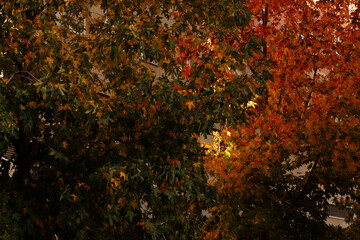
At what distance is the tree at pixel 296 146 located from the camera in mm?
11344

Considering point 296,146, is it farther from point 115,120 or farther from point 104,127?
point 104,127

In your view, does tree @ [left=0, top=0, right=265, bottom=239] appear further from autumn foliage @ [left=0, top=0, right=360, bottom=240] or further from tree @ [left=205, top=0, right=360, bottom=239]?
tree @ [left=205, top=0, right=360, bottom=239]

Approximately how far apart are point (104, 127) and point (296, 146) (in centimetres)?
527

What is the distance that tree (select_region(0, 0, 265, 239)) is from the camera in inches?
301

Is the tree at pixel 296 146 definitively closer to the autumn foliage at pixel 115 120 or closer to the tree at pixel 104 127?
the autumn foliage at pixel 115 120

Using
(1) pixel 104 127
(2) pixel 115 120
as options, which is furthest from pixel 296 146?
(1) pixel 104 127

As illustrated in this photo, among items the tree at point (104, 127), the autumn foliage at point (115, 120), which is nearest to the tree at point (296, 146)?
the autumn foliage at point (115, 120)

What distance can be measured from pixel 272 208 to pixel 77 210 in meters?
5.80

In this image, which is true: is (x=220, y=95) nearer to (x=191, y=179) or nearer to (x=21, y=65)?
(x=191, y=179)

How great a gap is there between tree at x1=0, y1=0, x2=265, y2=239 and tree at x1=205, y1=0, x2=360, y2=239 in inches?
118

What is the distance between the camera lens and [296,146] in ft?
37.6

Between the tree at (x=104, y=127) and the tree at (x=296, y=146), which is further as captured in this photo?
the tree at (x=296, y=146)

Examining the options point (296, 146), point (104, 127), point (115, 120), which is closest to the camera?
point (104, 127)

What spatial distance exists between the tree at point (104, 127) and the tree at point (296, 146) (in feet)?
9.79
